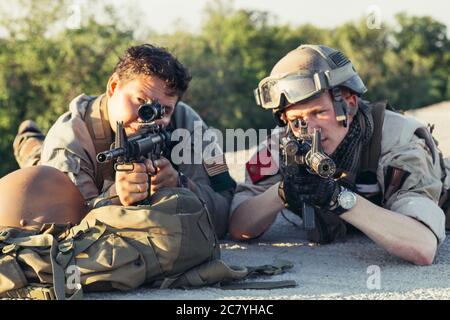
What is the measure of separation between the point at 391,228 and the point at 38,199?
1.95 m

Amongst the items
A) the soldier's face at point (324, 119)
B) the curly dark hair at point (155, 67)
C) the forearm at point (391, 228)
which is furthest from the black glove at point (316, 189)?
the curly dark hair at point (155, 67)

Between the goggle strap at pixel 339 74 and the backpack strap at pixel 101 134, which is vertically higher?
the goggle strap at pixel 339 74

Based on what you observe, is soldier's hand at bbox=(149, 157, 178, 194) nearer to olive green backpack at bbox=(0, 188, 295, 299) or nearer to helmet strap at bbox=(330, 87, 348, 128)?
olive green backpack at bbox=(0, 188, 295, 299)

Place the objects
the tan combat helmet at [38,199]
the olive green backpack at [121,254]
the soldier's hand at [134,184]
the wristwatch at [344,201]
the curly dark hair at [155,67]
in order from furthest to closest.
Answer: the curly dark hair at [155,67] < the wristwatch at [344,201] < the tan combat helmet at [38,199] < the soldier's hand at [134,184] < the olive green backpack at [121,254]

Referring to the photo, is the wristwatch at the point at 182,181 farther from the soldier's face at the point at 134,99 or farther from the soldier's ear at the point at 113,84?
the soldier's ear at the point at 113,84

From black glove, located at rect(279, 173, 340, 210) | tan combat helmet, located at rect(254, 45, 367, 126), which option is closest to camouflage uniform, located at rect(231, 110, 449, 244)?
tan combat helmet, located at rect(254, 45, 367, 126)

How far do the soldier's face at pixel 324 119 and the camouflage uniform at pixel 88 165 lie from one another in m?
0.78

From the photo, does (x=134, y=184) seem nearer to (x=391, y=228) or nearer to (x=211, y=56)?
(x=391, y=228)

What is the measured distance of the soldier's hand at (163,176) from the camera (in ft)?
13.7

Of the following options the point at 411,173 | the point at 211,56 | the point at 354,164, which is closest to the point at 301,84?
the point at 354,164

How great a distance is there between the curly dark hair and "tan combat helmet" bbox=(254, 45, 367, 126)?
20.9 inches

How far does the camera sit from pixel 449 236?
17.8ft

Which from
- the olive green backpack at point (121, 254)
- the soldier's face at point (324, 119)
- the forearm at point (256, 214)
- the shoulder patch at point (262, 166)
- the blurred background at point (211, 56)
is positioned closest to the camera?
the olive green backpack at point (121, 254)
